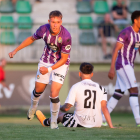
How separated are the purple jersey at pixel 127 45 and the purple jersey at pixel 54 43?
1.65 metres

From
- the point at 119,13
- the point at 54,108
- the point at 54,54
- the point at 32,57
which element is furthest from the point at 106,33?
the point at 54,108

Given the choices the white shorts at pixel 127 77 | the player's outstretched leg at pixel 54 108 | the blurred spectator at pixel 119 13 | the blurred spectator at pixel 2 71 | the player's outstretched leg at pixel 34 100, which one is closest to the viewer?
the player's outstretched leg at pixel 54 108

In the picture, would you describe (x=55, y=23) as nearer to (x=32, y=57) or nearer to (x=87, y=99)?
(x=87, y=99)

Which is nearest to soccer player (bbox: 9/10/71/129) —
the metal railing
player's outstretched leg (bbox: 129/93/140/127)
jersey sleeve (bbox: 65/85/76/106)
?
jersey sleeve (bbox: 65/85/76/106)

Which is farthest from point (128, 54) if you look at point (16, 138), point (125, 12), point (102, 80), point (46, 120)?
point (125, 12)

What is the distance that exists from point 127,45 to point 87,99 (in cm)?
199

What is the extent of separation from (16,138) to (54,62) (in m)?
2.08

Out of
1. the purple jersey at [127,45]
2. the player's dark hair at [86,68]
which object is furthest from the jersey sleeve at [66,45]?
the purple jersey at [127,45]

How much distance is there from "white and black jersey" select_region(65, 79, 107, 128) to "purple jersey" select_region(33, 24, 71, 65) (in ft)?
2.23

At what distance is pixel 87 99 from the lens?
19.3 feet

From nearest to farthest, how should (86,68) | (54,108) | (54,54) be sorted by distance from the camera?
(86,68)
(54,108)
(54,54)

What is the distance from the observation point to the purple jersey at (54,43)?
591 cm

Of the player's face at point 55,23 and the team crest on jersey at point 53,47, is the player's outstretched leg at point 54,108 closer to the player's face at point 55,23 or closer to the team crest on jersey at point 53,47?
the team crest on jersey at point 53,47

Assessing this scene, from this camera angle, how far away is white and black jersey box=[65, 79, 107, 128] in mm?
5879
